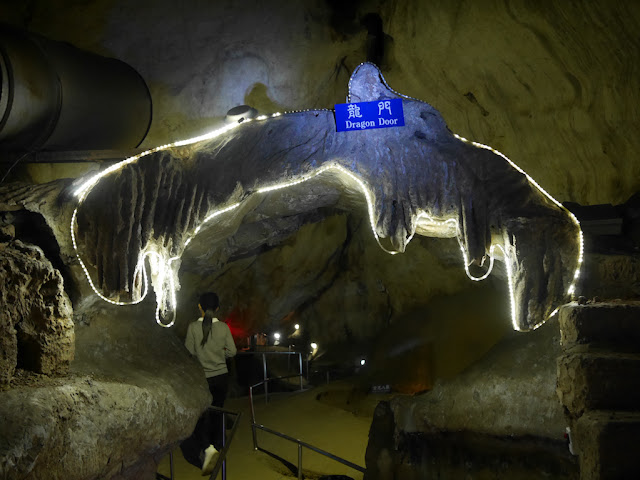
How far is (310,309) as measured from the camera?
38.8ft

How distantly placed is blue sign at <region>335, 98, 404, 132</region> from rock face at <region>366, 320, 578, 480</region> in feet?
10.1

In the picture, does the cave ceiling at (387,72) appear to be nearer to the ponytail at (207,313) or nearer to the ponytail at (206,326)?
the ponytail at (207,313)

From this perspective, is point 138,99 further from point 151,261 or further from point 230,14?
point 151,261

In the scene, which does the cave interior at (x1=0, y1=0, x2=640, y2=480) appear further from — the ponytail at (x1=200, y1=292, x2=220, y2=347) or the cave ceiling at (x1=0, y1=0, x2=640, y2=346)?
the ponytail at (x1=200, y1=292, x2=220, y2=347)

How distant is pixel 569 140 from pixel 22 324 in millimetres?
6434

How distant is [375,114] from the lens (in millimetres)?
4984

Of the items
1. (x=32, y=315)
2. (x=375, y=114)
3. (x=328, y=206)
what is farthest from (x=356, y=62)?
(x=32, y=315)

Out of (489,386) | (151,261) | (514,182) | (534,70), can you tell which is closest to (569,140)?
(534,70)

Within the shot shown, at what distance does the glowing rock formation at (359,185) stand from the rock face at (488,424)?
1514mm

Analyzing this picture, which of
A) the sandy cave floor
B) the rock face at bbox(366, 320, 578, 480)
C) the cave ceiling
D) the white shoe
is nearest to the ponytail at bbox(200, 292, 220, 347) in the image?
the cave ceiling

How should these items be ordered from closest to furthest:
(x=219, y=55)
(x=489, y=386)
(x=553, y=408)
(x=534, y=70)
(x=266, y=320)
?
(x=553, y=408) → (x=489, y=386) → (x=534, y=70) → (x=219, y=55) → (x=266, y=320)

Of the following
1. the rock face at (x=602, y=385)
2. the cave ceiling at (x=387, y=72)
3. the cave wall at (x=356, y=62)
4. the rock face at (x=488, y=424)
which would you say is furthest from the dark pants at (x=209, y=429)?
the rock face at (x=602, y=385)

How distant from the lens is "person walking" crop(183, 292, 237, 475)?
20.5 ft

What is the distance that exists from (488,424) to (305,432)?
296cm
